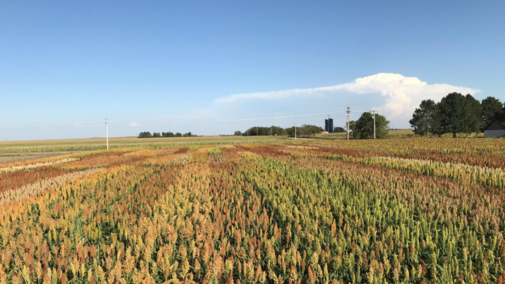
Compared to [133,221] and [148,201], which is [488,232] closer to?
[133,221]

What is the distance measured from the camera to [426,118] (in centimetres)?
7594

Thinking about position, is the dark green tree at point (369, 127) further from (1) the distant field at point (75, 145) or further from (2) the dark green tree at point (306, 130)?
(2) the dark green tree at point (306, 130)

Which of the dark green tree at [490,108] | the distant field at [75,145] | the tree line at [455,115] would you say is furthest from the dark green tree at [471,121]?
the distant field at [75,145]

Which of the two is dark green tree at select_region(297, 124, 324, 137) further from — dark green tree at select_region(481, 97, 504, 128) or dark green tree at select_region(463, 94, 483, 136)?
dark green tree at select_region(463, 94, 483, 136)

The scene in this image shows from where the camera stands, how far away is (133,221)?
17.3ft

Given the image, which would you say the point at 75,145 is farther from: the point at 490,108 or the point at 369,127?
the point at 490,108

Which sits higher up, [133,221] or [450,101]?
[450,101]

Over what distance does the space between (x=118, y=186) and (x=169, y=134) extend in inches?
6189

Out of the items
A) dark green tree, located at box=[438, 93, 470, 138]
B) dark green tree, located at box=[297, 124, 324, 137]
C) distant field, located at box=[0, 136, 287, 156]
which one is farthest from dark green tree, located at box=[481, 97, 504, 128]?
dark green tree, located at box=[297, 124, 324, 137]

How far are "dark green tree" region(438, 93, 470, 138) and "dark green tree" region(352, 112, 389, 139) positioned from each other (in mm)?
17253

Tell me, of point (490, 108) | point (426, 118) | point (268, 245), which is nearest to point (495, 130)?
point (426, 118)

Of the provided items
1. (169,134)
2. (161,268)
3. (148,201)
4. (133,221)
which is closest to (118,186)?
(148,201)

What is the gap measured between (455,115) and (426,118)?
338 inches

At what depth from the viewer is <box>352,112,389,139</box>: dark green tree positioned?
83.4 m
